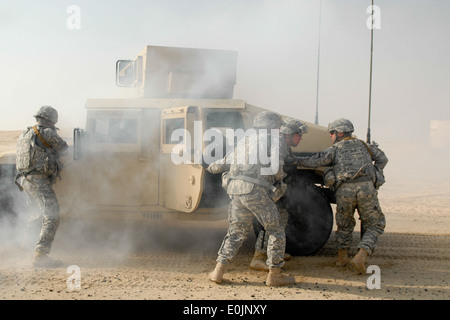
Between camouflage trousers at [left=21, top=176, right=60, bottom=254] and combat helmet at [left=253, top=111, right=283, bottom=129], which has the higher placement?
combat helmet at [left=253, top=111, right=283, bottom=129]

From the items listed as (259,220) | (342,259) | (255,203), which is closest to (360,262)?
(342,259)

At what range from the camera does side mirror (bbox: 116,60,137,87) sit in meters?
7.22

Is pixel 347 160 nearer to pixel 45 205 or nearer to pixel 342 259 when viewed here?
pixel 342 259

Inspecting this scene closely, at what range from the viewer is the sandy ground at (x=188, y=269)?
4207mm

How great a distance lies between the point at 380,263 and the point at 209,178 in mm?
2133

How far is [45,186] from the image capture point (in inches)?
204

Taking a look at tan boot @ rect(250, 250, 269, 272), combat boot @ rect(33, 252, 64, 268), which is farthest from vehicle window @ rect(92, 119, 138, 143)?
tan boot @ rect(250, 250, 269, 272)

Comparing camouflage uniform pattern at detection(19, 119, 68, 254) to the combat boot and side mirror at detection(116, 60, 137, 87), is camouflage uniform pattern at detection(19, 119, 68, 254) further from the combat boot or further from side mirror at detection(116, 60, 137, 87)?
side mirror at detection(116, 60, 137, 87)

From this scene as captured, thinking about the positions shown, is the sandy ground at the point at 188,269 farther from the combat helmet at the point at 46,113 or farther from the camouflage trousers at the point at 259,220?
the combat helmet at the point at 46,113

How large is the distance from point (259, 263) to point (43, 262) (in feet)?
7.38

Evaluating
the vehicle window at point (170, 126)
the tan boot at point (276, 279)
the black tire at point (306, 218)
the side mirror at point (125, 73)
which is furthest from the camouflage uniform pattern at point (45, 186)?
the black tire at point (306, 218)

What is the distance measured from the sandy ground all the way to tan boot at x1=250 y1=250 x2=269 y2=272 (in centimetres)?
11
